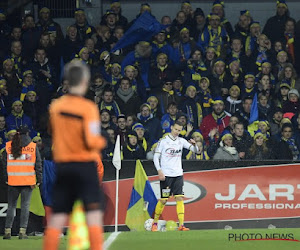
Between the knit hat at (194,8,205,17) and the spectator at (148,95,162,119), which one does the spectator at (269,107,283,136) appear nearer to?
the spectator at (148,95,162,119)

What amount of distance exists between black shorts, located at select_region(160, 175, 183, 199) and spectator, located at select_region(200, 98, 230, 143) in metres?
2.17

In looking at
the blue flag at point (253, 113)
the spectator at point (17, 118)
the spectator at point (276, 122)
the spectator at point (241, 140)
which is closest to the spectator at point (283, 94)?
the spectator at point (276, 122)

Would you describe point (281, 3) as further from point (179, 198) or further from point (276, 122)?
point (179, 198)

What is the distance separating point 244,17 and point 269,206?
191 inches

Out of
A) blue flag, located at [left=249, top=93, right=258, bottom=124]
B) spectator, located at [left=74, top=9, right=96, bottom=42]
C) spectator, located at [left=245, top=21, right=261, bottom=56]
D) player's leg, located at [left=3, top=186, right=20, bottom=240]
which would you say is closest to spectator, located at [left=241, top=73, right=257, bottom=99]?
blue flag, located at [left=249, top=93, right=258, bottom=124]

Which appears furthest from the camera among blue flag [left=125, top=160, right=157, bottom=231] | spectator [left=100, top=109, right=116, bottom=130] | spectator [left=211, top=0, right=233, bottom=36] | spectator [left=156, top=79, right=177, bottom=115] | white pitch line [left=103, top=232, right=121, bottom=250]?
spectator [left=211, top=0, right=233, bottom=36]

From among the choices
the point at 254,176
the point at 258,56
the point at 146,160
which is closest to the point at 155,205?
→ the point at 146,160

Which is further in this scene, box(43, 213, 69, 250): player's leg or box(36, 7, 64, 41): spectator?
box(36, 7, 64, 41): spectator

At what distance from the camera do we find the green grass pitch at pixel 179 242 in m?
10.9

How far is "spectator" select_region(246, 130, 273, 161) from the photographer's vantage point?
49.2ft

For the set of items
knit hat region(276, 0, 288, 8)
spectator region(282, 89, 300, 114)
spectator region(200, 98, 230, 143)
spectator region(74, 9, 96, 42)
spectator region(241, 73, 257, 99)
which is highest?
knit hat region(276, 0, 288, 8)

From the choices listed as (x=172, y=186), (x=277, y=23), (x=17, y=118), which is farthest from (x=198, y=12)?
(x=172, y=186)

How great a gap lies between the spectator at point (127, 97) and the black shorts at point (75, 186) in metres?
10.1

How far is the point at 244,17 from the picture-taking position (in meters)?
17.8
